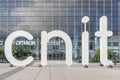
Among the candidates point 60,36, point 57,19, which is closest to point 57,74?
point 60,36

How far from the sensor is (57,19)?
8106 cm

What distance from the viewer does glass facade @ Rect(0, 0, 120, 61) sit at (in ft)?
261

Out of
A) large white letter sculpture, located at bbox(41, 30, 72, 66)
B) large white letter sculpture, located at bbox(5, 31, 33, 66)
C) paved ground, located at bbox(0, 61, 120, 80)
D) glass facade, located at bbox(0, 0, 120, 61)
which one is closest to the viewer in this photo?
paved ground, located at bbox(0, 61, 120, 80)

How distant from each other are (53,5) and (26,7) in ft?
21.5

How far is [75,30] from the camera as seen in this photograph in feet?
262

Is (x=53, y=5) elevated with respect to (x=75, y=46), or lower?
elevated

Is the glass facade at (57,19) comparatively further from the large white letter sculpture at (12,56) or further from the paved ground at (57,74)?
the paved ground at (57,74)

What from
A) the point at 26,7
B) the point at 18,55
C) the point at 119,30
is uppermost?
the point at 26,7

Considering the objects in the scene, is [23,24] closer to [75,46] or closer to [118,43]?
[75,46]

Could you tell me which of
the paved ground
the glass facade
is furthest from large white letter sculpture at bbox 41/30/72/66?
the glass facade

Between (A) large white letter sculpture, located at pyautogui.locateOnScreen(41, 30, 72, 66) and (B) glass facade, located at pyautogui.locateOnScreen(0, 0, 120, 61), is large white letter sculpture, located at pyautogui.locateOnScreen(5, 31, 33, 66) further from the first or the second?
(B) glass facade, located at pyautogui.locateOnScreen(0, 0, 120, 61)

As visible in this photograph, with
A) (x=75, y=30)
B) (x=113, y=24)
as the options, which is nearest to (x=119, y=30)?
(x=113, y=24)

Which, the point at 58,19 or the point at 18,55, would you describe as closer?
the point at 18,55

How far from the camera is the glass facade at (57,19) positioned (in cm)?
7956
